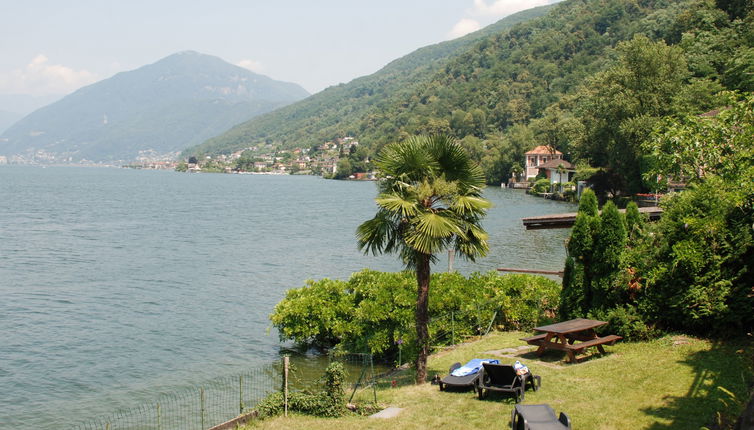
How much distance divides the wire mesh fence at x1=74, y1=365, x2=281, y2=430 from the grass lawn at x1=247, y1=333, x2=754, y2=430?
3.71 metres

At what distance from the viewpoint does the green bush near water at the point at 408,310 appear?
62.8 ft

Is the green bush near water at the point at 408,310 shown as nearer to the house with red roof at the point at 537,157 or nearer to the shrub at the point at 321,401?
the shrub at the point at 321,401

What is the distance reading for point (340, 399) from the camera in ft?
42.5

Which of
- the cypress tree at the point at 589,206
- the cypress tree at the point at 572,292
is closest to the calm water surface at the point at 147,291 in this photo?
the cypress tree at the point at 572,292

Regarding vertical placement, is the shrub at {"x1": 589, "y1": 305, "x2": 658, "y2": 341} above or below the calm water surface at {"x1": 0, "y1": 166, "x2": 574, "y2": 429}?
above

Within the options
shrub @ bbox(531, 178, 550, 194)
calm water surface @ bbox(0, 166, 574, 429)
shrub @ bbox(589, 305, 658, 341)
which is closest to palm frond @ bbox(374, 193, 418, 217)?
shrub @ bbox(589, 305, 658, 341)

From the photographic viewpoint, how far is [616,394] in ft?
38.0

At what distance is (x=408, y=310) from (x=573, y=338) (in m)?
5.57

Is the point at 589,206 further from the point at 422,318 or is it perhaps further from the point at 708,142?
the point at 708,142

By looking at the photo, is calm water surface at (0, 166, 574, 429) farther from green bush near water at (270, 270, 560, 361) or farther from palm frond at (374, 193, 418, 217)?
palm frond at (374, 193, 418, 217)

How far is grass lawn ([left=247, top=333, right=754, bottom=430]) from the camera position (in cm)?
1038

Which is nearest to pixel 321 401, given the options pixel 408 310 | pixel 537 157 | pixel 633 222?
pixel 408 310

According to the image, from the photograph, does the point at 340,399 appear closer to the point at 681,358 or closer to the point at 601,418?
the point at 601,418

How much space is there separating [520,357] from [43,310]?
2326 centimetres
